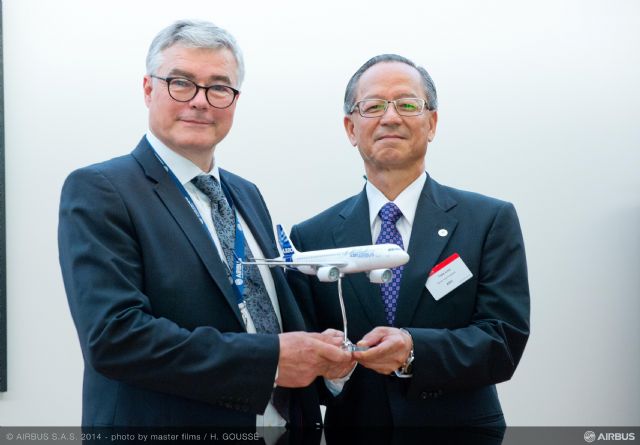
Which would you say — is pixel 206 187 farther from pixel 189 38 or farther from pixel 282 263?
pixel 189 38

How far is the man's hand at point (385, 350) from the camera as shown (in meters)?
2.43

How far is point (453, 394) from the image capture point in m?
2.71

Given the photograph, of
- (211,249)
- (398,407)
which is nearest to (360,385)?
(398,407)

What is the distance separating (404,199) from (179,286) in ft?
3.37

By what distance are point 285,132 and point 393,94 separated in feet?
6.64

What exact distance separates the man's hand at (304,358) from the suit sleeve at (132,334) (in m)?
0.04

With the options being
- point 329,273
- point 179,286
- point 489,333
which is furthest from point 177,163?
point 489,333

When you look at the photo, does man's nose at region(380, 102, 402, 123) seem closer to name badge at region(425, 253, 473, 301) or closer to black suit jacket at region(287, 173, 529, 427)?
black suit jacket at region(287, 173, 529, 427)

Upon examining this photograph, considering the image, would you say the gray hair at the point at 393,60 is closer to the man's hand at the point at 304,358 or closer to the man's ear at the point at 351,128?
the man's ear at the point at 351,128

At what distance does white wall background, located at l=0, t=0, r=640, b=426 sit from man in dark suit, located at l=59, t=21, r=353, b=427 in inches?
84.7

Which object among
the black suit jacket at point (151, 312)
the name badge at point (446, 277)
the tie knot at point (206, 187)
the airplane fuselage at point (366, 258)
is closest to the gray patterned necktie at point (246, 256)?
the tie knot at point (206, 187)

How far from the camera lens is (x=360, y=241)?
2.92m

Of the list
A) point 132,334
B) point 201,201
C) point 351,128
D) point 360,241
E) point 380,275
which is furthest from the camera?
point 351,128

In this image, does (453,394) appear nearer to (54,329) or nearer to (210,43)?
(210,43)
